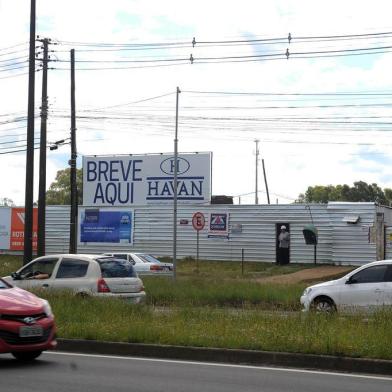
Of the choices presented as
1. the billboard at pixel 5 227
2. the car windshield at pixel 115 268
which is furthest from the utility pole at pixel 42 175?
the billboard at pixel 5 227

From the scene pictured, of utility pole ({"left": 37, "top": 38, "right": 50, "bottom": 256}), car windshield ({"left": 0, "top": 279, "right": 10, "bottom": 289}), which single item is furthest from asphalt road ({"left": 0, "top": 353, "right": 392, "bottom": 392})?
utility pole ({"left": 37, "top": 38, "right": 50, "bottom": 256})

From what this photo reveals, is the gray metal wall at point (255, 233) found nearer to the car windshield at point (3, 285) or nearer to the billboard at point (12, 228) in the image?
the billboard at point (12, 228)

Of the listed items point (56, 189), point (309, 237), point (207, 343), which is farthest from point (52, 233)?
point (56, 189)

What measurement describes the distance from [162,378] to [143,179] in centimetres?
3713

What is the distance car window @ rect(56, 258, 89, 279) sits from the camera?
635 inches

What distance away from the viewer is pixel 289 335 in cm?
1114

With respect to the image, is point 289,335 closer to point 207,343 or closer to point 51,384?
point 207,343

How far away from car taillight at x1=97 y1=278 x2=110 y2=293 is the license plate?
5.82 m

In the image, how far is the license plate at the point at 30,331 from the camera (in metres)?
9.71

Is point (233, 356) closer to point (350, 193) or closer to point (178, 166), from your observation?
point (178, 166)

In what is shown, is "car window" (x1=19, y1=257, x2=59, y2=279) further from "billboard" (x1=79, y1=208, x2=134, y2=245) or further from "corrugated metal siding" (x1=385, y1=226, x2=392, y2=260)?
"billboard" (x1=79, y1=208, x2=134, y2=245)

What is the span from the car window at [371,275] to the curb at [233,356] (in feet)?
21.4

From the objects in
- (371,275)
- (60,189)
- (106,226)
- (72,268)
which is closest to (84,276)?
(72,268)

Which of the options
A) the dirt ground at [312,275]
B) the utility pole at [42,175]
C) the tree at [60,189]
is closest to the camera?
the utility pole at [42,175]
